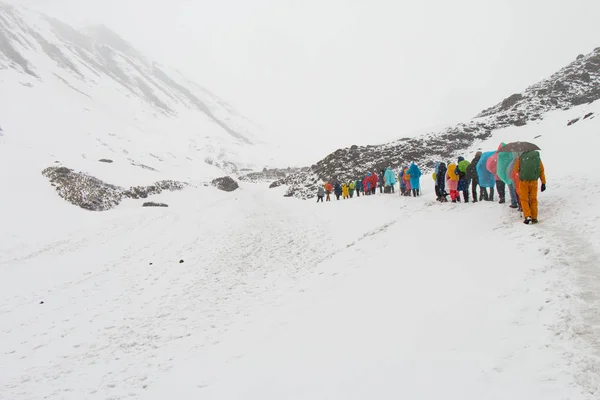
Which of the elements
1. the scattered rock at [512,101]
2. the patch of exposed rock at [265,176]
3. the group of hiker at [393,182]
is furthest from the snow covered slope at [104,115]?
the scattered rock at [512,101]

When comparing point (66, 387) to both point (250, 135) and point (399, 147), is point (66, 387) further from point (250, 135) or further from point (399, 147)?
point (250, 135)

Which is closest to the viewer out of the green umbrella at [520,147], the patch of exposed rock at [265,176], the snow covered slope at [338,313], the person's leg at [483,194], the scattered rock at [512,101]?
the snow covered slope at [338,313]

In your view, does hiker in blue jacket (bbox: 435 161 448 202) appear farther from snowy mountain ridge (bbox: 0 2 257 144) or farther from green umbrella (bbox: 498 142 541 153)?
snowy mountain ridge (bbox: 0 2 257 144)

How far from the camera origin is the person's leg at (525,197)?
8.80 m

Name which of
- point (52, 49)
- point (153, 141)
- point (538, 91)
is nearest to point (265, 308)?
point (538, 91)

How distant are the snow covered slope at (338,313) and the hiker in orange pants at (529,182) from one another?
1.59 ft

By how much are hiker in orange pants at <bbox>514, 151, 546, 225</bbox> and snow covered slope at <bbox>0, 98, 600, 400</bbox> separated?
49 centimetres

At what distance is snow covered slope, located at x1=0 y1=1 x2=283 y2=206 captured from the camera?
33.8m

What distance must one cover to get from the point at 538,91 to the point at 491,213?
41.4 meters

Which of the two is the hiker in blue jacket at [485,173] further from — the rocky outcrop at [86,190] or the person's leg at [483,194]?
the rocky outcrop at [86,190]

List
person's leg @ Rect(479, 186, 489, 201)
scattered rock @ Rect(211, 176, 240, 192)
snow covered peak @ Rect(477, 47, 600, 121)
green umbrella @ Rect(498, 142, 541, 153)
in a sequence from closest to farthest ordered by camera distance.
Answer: green umbrella @ Rect(498, 142, 541, 153) → person's leg @ Rect(479, 186, 489, 201) → snow covered peak @ Rect(477, 47, 600, 121) → scattered rock @ Rect(211, 176, 240, 192)

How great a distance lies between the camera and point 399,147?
1508 inches

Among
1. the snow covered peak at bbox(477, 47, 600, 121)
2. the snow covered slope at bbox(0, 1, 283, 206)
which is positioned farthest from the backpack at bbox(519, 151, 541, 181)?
the snow covered peak at bbox(477, 47, 600, 121)

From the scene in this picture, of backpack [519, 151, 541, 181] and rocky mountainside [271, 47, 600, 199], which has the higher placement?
rocky mountainside [271, 47, 600, 199]
